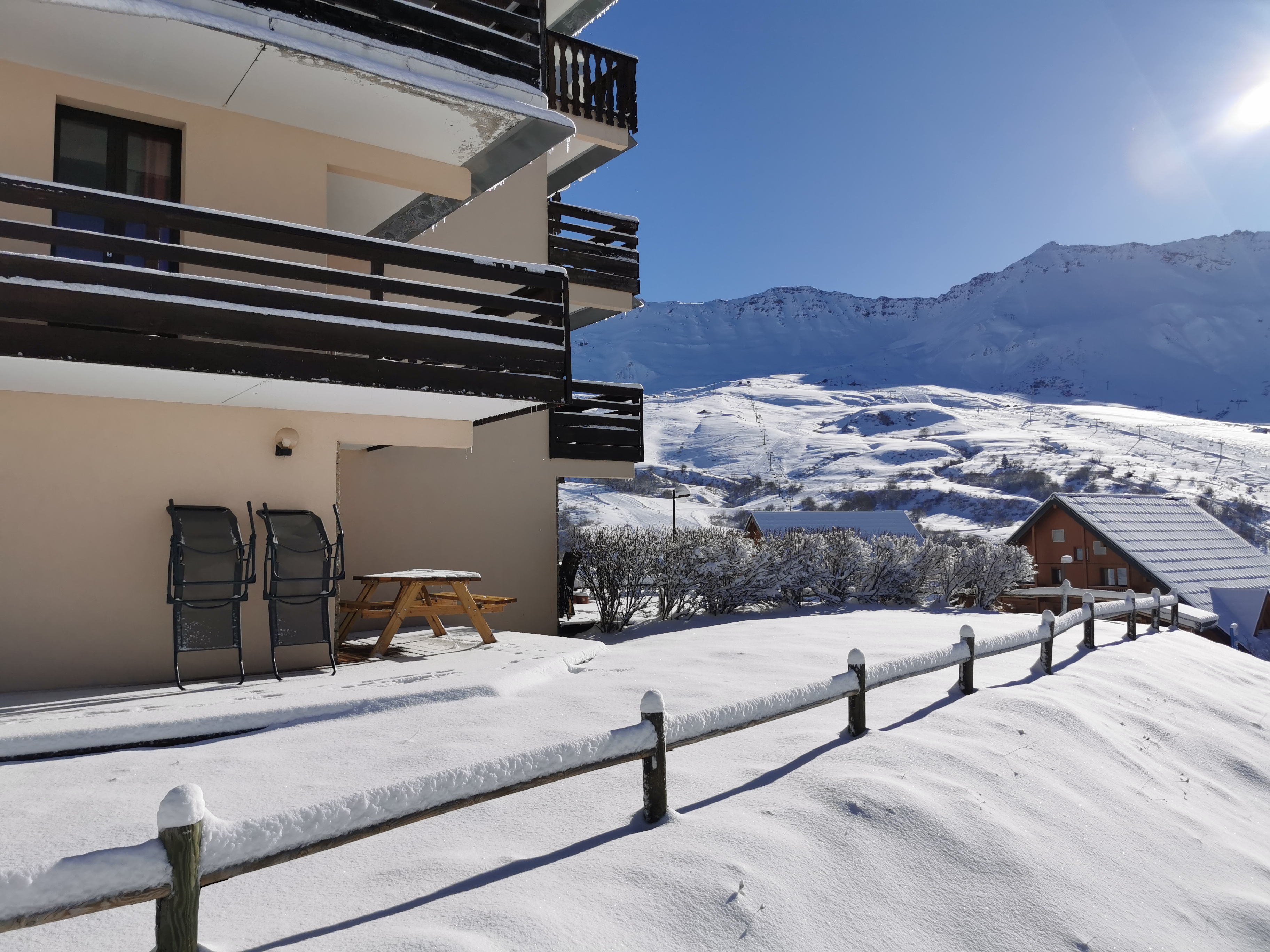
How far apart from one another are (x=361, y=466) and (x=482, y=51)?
5629mm

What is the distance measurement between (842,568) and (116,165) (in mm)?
12074

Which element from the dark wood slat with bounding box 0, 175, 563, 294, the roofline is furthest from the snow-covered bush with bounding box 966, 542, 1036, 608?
the dark wood slat with bounding box 0, 175, 563, 294

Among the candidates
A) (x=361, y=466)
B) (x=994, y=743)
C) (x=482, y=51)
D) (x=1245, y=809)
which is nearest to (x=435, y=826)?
(x=994, y=743)

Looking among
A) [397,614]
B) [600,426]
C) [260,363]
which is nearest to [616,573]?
[600,426]

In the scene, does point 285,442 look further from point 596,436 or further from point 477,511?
point 596,436

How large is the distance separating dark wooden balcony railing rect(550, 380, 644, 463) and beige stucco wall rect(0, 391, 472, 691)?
5.57m

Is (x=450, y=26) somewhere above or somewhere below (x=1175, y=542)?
above

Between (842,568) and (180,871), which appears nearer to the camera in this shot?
(180,871)

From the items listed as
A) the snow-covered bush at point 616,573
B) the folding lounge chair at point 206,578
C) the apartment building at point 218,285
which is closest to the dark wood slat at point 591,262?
the apartment building at point 218,285

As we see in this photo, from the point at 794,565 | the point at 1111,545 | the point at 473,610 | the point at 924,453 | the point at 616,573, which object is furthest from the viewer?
the point at 924,453

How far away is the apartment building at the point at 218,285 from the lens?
20.3ft

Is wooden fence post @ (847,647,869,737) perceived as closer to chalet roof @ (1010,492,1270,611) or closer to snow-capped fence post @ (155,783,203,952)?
snow-capped fence post @ (155,783,203,952)

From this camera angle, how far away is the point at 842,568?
48.8ft

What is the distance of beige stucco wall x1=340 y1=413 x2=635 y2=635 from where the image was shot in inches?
445
